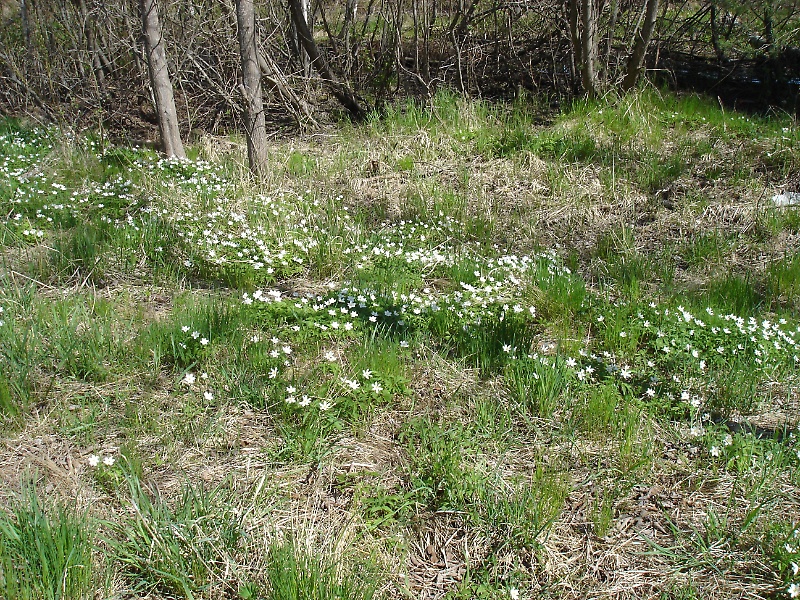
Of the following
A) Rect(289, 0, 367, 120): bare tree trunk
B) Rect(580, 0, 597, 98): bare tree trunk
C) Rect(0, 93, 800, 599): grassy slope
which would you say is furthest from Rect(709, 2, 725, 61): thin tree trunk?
Rect(289, 0, 367, 120): bare tree trunk

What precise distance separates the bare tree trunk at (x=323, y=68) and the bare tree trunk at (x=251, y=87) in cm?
182

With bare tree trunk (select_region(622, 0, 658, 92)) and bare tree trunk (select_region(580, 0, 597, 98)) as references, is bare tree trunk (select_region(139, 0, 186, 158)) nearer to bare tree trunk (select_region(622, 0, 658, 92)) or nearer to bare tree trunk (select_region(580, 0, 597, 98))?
bare tree trunk (select_region(580, 0, 597, 98))

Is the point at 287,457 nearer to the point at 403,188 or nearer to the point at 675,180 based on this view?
the point at 403,188

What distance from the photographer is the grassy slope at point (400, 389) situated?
2.75m

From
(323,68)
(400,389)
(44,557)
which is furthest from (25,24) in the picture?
(44,557)

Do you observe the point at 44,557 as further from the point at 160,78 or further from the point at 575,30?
the point at 575,30

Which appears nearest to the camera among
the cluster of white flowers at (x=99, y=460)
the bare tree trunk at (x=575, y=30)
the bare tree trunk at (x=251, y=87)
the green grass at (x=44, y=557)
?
the green grass at (x=44, y=557)

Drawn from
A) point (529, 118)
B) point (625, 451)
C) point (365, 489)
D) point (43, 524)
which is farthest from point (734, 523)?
point (529, 118)

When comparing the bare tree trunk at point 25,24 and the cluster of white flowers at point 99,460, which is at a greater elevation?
the bare tree trunk at point 25,24

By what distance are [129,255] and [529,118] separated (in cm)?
528

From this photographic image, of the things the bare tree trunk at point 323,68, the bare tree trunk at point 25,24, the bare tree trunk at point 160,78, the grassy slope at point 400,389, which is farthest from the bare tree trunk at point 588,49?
the bare tree trunk at point 25,24

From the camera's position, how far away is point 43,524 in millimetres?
2463

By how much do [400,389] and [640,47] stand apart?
629cm

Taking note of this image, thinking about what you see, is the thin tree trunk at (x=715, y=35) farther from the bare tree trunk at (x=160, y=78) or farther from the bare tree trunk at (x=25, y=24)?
the bare tree trunk at (x=25, y=24)
